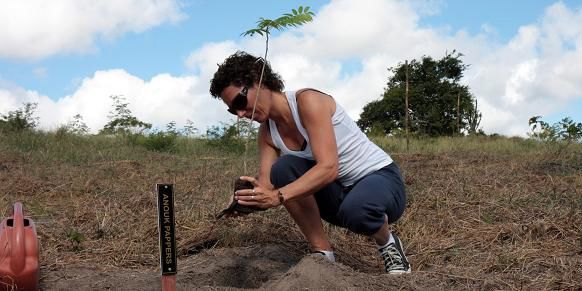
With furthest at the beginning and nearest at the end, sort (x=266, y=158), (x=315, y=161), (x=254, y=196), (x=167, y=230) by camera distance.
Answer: (x=266, y=158) < (x=315, y=161) < (x=254, y=196) < (x=167, y=230)

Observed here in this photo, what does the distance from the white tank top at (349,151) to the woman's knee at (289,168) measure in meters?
0.03

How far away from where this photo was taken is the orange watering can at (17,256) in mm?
2461

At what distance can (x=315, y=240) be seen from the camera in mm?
3156

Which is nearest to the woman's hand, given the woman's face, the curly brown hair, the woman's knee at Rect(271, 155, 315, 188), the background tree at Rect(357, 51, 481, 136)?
the woman's face

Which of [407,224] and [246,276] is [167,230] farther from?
[407,224]

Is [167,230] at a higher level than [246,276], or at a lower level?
higher

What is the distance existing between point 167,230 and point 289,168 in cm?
114

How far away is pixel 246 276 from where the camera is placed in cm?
313

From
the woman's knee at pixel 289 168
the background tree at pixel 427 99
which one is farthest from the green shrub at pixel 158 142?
the background tree at pixel 427 99

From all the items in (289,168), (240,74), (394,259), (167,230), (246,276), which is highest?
(240,74)

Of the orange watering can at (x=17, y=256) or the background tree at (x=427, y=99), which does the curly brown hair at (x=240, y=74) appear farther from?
the background tree at (x=427, y=99)

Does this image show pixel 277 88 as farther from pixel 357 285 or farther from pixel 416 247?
pixel 416 247

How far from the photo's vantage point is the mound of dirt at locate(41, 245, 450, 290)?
2.58 metres

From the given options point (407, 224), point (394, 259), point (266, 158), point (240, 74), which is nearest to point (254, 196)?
point (240, 74)
